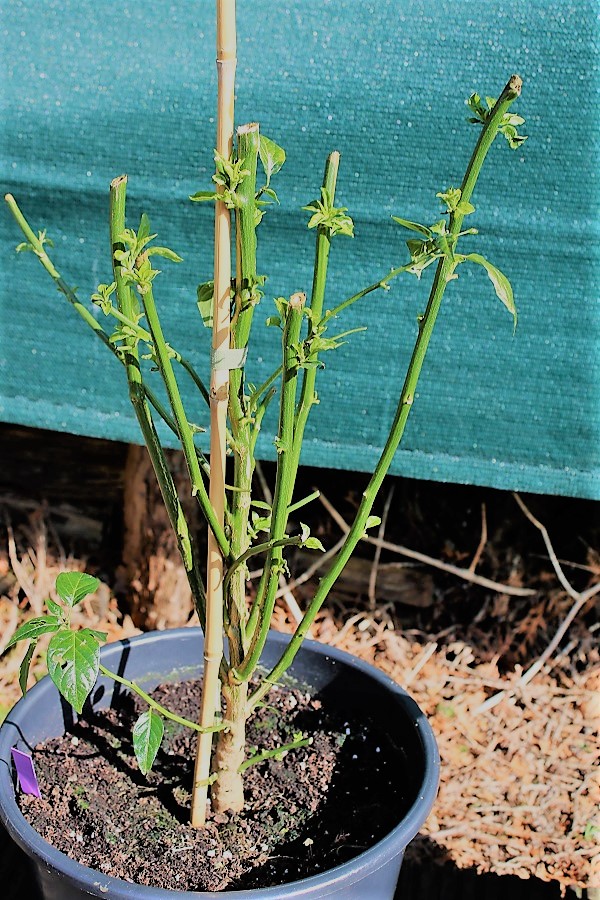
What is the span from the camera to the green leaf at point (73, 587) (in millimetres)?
728

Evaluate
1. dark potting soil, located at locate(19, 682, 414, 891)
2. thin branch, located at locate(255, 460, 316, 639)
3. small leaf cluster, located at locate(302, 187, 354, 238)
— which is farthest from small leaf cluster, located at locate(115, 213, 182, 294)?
thin branch, located at locate(255, 460, 316, 639)

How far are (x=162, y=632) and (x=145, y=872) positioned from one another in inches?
10.6

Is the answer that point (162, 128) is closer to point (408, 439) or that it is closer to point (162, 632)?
point (408, 439)

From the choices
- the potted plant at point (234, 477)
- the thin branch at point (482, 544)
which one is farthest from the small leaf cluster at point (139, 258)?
the thin branch at point (482, 544)

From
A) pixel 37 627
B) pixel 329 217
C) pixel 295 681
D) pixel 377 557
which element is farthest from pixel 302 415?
pixel 377 557

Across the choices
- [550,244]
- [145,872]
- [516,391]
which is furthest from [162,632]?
[550,244]

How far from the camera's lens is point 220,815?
855mm

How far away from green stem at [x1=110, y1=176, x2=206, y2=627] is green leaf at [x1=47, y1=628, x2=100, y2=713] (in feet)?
0.43

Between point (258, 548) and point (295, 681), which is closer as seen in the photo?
point (258, 548)

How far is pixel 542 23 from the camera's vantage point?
0.98 metres

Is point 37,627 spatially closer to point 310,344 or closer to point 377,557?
point 310,344

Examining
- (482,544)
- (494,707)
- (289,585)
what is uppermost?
(482,544)

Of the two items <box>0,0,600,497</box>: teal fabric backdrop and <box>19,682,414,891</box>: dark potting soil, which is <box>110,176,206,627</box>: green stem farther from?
<box>0,0,600,497</box>: teal fabric backdrop

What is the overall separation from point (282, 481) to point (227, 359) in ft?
0.35
